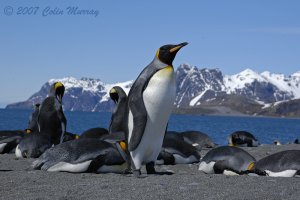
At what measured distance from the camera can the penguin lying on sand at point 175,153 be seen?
38.8 feet

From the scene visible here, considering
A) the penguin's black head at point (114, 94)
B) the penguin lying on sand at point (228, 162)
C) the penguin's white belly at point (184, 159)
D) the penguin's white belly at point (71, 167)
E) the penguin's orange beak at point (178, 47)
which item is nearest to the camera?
the penguin's orange beak at point (178, 47)

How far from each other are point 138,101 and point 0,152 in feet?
25.4

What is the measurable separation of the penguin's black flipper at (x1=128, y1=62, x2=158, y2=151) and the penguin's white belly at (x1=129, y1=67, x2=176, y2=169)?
0.20 ft

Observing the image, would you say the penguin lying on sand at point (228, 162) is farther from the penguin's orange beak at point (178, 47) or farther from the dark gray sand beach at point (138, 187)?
the penguin's orange beak at point (178, 47)

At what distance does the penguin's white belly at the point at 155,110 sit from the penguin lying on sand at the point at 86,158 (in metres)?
0.40

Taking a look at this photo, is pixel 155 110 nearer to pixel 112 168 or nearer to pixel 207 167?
pixel 112 168

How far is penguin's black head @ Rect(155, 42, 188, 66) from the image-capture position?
26.4 feet

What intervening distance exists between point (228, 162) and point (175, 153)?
2247 millimetres

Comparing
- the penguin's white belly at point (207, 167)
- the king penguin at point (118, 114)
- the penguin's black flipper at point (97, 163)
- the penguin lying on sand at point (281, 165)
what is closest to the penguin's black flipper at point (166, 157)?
the penguin's white belly at point (207, 167)

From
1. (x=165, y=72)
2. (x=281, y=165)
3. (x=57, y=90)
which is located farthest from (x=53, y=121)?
(x=281, y=165)

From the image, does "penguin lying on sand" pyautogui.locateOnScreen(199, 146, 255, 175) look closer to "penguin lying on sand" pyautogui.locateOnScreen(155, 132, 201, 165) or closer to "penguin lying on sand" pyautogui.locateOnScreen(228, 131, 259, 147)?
"penguin lying on sand" pyautogui.locateOnScreen(155, 132, 201, 165)

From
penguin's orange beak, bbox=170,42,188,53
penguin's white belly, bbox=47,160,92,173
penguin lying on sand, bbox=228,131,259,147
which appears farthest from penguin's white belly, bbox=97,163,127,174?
penguin lying on sand, bbox=228,131,259,147

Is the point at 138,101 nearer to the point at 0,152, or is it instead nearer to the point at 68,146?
the point at 68,146

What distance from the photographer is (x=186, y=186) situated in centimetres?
690
